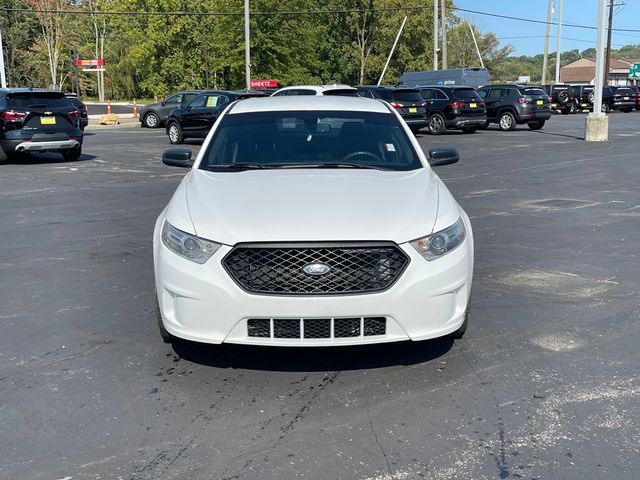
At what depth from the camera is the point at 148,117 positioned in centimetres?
3250

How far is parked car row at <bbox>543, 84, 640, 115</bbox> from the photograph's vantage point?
139ft

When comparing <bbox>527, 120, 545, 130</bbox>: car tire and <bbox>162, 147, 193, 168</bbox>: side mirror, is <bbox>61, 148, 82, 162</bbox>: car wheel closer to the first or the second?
<bbox>162, 147, 193, 168</bbox>: side mirror

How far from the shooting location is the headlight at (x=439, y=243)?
4.08m

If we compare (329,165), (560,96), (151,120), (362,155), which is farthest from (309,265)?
(560,96)

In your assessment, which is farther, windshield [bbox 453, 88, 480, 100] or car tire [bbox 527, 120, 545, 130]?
car tire [bbox 527, 120, 545, 130]

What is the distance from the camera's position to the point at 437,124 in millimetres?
26938

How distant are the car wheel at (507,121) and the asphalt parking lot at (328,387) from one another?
2160 cm

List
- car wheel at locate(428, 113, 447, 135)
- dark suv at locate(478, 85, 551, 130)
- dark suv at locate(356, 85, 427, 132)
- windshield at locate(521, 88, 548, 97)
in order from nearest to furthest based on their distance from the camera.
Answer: dark suv at locate(356, 85, 427, 132)
car wheel at locate(428, 113, 447, 135)
dark suv at locate(478, 85, 551, 130)
windshield at locate(521, 88, 548, 97)

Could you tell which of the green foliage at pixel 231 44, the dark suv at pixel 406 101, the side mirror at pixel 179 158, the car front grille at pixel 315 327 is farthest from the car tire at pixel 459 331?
the green foliage at pixel 231 44

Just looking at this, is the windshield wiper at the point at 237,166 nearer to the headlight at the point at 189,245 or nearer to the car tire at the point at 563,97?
the headlight at the point at 189,245

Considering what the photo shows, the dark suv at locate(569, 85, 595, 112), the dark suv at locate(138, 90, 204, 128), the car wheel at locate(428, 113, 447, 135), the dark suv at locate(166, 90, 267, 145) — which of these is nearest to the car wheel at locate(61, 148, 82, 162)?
the dark suv at locate(166, 90, 267, 145)

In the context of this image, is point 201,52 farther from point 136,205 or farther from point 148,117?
point 136,205

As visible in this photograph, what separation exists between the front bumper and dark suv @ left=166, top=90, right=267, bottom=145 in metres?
18.8

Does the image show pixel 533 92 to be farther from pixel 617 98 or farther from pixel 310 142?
pixel 310 142
